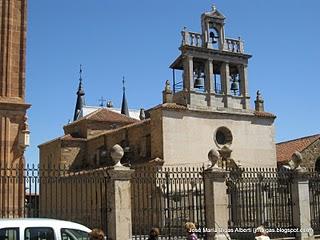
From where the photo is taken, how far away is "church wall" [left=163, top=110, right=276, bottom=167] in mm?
32281

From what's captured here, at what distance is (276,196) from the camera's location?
18.2 m

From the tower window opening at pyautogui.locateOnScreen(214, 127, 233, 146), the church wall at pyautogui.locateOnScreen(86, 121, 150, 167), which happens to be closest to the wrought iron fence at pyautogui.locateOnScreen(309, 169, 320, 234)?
the tower window opening at pyautogui.locateOnScreen(214, 127, 233, 146)

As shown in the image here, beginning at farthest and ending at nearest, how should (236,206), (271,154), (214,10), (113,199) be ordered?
(271,154) < (214,10) < (236,206) < (113,199)

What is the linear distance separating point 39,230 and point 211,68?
2582cm

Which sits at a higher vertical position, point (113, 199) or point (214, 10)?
point (214, 10)

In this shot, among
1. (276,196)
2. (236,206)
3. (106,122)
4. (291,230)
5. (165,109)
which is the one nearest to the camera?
(291,230)

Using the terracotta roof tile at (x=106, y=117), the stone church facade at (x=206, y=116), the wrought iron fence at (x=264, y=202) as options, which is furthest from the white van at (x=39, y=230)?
the terracotta roof tile at (x=106, y=117)

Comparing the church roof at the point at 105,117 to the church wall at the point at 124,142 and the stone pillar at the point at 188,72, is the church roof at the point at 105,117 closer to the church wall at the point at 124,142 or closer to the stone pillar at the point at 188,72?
the church wall at the point at 124,142

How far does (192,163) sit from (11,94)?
1903cm

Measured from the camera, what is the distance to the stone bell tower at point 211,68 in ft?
108

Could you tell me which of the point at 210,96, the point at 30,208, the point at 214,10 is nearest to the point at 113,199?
the point at 30,208

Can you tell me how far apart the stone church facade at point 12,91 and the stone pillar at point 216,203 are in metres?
5.23

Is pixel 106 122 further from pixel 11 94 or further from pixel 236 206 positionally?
pixel 11 94

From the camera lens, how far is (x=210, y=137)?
1350 inches
